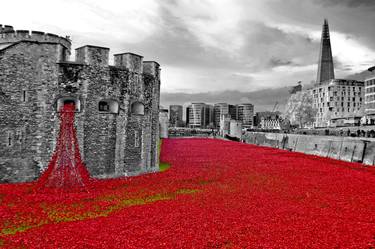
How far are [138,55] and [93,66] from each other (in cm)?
384

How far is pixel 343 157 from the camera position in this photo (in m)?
34.8

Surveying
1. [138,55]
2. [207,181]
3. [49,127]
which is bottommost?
[207,181]

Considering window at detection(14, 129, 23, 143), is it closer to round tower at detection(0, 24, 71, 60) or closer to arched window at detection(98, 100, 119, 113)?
arched window at detection(98, 100, 119, 113)

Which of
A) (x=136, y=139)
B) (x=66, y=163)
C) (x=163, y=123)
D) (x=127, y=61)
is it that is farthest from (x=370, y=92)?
(x=66, y=163)

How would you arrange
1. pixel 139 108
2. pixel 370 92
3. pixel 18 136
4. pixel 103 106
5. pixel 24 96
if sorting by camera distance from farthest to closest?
pixel 370 92
pixel 139 108
pixel 103 106
pixel 24 96
pixel 18 136

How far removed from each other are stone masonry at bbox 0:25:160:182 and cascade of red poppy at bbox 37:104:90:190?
860mm

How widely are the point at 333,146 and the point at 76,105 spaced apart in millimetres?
32417

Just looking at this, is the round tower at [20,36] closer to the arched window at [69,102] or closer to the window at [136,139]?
the arched window at [69,102]

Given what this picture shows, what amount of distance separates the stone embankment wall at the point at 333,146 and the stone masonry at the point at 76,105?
2390 cm

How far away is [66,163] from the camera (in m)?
18.9

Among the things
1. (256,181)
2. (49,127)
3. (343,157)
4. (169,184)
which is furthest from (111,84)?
(343,157)

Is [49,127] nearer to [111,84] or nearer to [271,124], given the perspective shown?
[111,84]

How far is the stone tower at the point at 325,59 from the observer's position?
184m

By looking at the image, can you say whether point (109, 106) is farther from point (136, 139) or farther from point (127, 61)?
point (127, 61)
